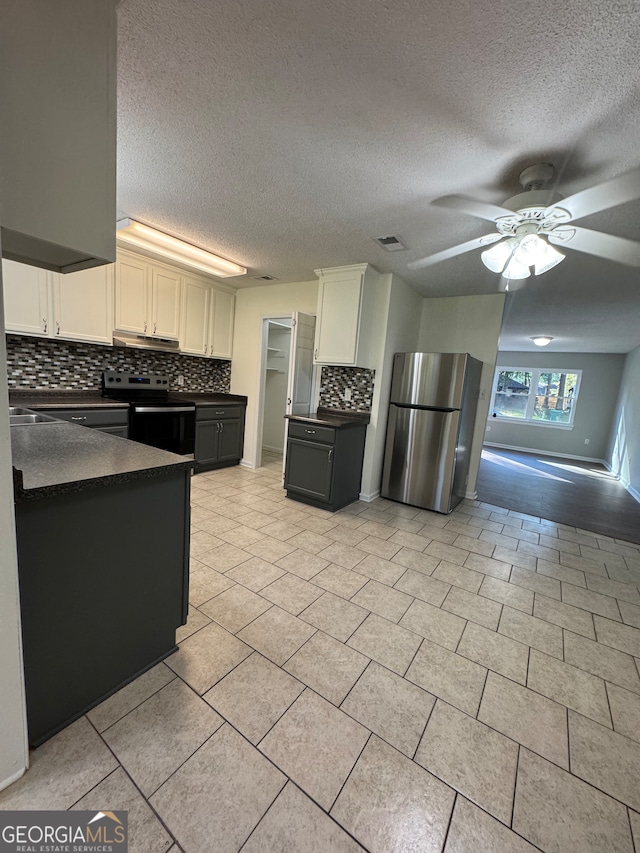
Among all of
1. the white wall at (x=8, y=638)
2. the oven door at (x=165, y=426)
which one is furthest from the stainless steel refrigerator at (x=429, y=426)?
the white wall at (x=8, y=638)

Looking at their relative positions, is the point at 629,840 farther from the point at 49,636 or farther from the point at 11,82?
the point at 11,82

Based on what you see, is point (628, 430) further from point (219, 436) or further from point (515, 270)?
point (219, 436)

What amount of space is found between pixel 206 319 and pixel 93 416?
6.14 ft

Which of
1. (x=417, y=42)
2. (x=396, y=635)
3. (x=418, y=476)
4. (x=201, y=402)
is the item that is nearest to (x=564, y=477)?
(x=418, y=476)

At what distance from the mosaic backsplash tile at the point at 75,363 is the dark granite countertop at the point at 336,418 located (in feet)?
A: 5.82

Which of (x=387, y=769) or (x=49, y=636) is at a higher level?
(x=49, y=636)

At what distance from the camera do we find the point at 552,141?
1.51m

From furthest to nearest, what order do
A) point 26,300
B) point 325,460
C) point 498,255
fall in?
point 325,460 → point 26,300 → point 498,255

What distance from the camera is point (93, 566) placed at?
4.15ft

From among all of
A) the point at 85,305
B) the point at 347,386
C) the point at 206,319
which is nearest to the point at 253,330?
the point at 206,319

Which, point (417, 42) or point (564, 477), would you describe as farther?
point (564, 477)

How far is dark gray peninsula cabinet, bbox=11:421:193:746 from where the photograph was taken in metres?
1.13

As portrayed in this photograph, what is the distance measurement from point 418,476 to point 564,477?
380cm

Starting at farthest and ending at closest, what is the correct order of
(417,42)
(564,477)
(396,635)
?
1. (564,477)
2. (396,635)
3. (417,42)
